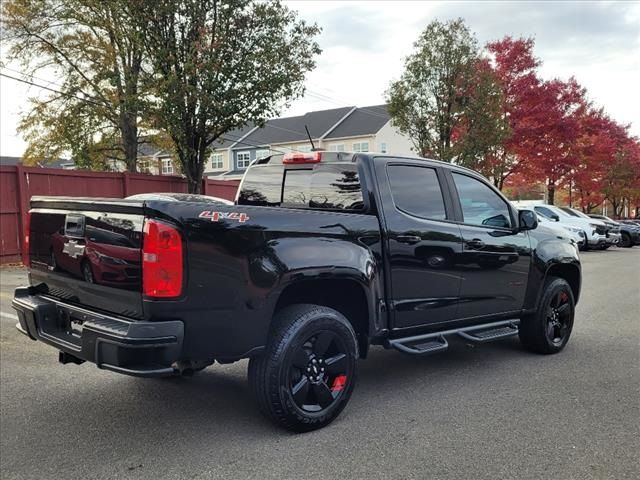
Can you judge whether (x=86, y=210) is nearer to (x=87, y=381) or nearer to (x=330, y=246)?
(x=330, y=246)

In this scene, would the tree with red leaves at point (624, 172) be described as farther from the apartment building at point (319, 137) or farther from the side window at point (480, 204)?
the side window at point (480, 204)

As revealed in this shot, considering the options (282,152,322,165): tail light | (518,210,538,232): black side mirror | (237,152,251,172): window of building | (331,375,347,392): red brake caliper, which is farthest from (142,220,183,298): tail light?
(237,152,251,172): window of building

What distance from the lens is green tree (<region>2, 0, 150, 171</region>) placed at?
1861 centimetres

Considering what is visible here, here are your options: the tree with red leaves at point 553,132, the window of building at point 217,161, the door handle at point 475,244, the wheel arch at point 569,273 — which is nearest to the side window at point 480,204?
the door handle at point 475,244

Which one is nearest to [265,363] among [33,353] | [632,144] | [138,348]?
[138,348]

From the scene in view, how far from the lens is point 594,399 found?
429 centimetres

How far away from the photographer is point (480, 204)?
5.04 metres

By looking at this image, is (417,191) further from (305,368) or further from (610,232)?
(610,232)

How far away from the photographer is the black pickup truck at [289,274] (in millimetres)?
3057

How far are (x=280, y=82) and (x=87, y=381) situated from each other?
1063 cm

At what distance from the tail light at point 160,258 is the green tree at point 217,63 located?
10.6 meters

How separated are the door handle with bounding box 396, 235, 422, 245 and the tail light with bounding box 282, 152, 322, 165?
897mm

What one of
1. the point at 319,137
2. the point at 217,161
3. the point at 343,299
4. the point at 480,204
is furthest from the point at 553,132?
the point at 217,161

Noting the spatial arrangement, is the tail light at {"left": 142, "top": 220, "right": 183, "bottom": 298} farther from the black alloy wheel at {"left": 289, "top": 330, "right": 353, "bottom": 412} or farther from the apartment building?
the apartment building
